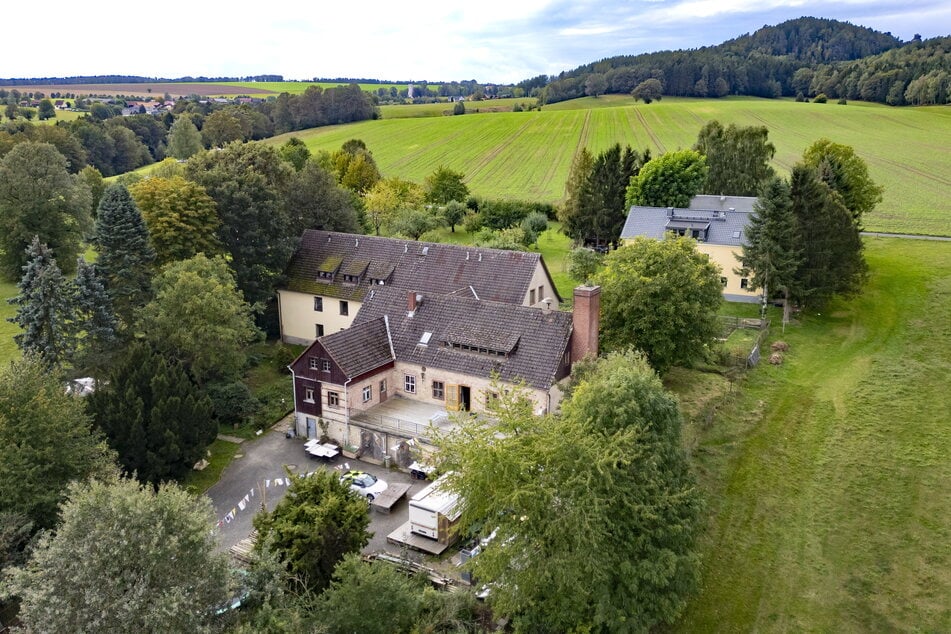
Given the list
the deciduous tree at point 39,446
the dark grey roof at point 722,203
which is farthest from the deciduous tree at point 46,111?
the deciduous tree at point 39,446

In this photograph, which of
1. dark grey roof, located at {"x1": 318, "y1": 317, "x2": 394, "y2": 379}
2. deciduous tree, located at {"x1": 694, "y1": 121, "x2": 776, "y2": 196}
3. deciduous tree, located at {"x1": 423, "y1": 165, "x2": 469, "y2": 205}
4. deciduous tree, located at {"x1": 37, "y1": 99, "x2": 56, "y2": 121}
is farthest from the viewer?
deciduous tree, located at {"x1": 37, "y1": 99, "x2": 56, "y2": 121}

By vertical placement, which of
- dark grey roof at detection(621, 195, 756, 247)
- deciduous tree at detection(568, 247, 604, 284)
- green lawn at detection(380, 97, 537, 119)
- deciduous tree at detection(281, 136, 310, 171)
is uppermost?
green lawn at detection(380, 97, 537, 119)

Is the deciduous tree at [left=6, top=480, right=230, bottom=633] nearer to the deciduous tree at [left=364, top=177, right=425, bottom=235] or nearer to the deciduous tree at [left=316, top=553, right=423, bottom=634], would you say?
the deciduous tree at [left=316, top=553, right=423, bottom=634]

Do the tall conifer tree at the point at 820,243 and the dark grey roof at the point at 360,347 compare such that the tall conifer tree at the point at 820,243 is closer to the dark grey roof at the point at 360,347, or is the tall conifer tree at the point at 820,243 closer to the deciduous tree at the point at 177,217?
the dark grey roof at the point at 360,347

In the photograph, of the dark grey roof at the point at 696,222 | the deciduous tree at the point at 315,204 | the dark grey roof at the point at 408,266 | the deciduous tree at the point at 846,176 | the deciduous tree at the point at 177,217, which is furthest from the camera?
the deciduous tree at the point at 846,176

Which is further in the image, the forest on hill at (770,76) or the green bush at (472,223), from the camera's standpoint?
the forest on hill at (770,76)

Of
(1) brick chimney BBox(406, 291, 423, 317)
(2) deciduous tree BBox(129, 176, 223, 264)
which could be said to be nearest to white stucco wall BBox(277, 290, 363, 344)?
(2) deciduous tree BBox(129, 176, 223, 264)

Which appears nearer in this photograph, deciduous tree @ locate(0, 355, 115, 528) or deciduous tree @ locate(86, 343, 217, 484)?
deciduous tree @ locate(0, 355, 115, 528)
